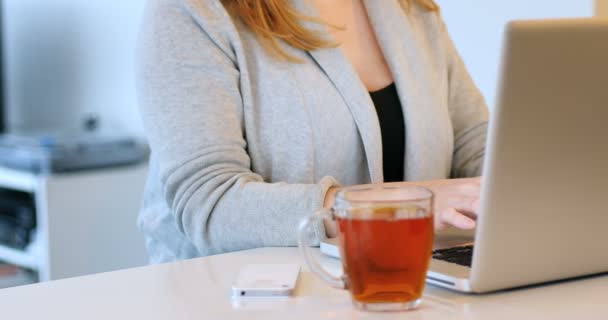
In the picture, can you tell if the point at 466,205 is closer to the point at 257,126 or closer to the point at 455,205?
the point at 455,205

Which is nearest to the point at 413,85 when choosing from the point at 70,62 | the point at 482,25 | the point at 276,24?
the point at 276,24

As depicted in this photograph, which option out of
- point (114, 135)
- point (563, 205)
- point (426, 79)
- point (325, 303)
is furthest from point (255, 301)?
→ point (114, 135)

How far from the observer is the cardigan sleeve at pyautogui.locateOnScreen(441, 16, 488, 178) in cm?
151

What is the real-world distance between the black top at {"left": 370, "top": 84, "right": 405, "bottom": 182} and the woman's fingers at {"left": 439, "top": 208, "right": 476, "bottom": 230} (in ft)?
1.51

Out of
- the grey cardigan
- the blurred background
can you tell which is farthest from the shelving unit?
the grey cardigan

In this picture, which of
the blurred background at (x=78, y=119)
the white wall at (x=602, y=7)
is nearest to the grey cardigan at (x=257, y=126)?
the white wall at (x=602, y=7)

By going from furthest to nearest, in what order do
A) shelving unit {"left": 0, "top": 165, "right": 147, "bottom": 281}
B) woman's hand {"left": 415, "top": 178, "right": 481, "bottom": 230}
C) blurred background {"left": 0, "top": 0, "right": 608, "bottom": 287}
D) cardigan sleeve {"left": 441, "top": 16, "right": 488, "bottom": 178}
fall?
shelving unit {"left": 0, "top": 165, "right": 147, "bottom": 281}, blurred background {"left": 0, "top": 0, "right": 608, "bottom": 287}, cardigan sleeve {"left": 441, "top": 16, "right": 488, "bottom": 178}, woman's hand {"left": 415, "top": 178, "right": 481, "bottom": 230}

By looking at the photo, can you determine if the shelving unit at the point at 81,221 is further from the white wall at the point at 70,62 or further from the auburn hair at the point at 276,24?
the auburn hair at the point at 276,24

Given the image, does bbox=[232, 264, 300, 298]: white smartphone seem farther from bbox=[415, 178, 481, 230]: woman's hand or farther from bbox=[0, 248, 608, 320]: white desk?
bbox=[415, 178, 481, 230]: woman's hand

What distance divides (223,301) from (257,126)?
49 centimetres

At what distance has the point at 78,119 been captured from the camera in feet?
11.0

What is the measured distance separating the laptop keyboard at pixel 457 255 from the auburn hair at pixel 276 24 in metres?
0.48

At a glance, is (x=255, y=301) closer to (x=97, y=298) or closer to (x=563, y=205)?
(x=97, y=298)

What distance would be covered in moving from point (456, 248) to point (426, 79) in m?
0.56
